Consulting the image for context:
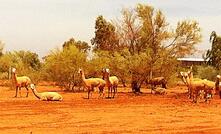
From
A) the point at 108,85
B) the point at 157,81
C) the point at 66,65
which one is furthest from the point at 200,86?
the point at 66,65

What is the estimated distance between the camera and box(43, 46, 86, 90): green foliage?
41344mm

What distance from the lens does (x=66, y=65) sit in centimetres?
4131

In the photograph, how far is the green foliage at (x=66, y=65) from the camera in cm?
4134

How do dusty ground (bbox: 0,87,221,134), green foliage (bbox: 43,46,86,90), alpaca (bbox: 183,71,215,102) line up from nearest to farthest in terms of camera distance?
1. dusty ground (bbox: 0,87,221,134)
2. alpaca (bbox: 183,71,215,102)
3. green foliage (bbox: 43,46,86,90)

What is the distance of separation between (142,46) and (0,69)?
2693 cm

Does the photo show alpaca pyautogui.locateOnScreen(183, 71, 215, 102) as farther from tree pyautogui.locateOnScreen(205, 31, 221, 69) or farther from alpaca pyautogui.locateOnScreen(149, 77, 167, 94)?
tree pyautogui.locateOnScreen(205, 31, 221, 69)

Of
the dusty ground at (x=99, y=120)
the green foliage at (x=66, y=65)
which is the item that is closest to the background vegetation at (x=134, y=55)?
the green foliage at (x=66, y=65)

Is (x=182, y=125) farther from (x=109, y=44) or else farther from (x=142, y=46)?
(x=109, y=44)

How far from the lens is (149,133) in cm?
1434

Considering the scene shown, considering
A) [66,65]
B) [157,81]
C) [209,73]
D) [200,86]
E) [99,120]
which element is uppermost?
[66,65]

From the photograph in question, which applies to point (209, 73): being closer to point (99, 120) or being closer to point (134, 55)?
point (134, 55)

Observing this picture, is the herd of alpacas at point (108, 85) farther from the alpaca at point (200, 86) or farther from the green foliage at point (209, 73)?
the green foliage at point (209, 73)

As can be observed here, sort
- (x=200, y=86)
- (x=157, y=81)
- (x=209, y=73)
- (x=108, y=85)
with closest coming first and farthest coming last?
(x=200, y=86) < (x=108, y=85) < (x=157, y=81) < (x=209, y=73)

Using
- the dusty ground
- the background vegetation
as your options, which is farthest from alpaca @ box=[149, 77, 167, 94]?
the dusty ground
